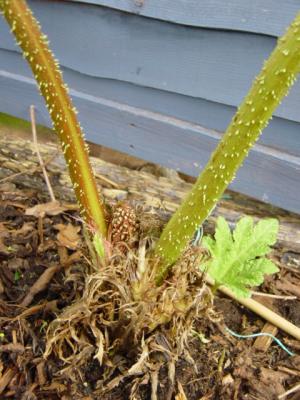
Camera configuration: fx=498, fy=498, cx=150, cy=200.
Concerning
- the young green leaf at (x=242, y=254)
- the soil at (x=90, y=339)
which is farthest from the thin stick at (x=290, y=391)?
the young green leaf at (x=242, y=254)

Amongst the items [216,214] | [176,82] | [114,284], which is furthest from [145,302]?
[176,82]

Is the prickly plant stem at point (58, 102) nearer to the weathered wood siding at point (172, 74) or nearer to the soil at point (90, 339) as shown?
the soil at point (90, 339)

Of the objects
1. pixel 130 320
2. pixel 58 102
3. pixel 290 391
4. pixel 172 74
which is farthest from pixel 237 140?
pixel 172 74

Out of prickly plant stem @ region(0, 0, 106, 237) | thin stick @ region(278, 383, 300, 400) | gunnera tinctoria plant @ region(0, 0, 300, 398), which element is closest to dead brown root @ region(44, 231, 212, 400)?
gunnera tinctoria plant @ region(0, 0, 300, 398)

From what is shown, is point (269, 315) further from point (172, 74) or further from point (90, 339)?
point (172, 74)

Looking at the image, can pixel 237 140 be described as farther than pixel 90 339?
No

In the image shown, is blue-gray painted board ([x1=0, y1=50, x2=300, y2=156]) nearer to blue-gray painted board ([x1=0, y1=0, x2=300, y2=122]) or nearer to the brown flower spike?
blue-gray painted board ([x1=0, y1=0, x2=300, y2=122])
